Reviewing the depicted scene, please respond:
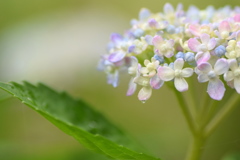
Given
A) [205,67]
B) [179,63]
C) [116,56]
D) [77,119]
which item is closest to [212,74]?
[205,67]

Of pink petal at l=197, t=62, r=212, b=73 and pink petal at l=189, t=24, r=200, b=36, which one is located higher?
pink petal at l=189, t=24, r=200, b=36

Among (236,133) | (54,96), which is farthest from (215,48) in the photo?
(236,133)

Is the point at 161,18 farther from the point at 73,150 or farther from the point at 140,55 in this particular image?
the point at 73,150

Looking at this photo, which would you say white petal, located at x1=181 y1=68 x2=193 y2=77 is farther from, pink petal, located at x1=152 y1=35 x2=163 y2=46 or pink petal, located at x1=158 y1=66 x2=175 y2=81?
pink petal, located at x1=152 y1=35 x2=163 y2=46

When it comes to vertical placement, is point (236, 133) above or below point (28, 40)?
below

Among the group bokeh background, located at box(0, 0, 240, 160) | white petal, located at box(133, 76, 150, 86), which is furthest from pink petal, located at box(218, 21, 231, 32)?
bokeh background, located at box(0, 0, 240, 160)

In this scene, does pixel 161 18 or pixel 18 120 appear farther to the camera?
pixel 18 120

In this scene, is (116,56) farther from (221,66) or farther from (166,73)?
(221,66)
